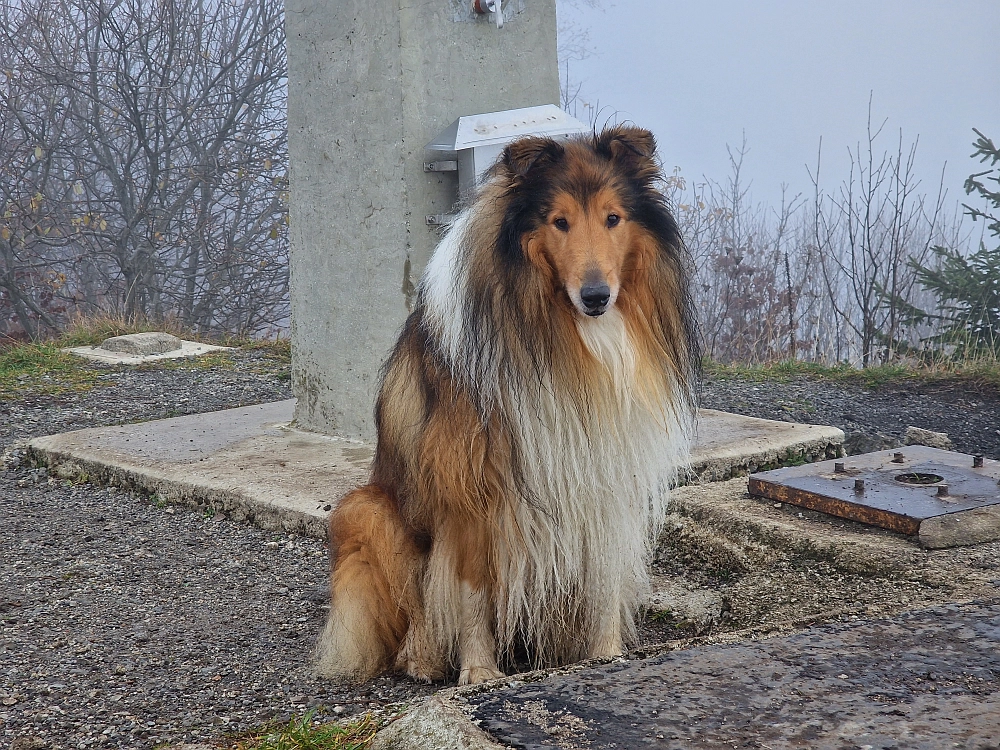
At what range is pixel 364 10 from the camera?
4.85 meters

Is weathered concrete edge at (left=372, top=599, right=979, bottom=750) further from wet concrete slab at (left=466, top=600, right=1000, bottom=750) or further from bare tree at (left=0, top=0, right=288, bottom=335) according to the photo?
bare tree at (left=0, top=0, right=288, bottom=335)

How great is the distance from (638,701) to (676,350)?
113 cm

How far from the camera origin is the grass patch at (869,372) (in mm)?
6973

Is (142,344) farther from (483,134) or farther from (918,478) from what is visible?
(918,478)

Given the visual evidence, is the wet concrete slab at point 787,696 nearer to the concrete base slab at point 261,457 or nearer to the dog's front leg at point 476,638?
the dog's front leg at point 476,638

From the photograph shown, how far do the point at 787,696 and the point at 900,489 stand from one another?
1.64m

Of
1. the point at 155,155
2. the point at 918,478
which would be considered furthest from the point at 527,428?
the point at 155,155

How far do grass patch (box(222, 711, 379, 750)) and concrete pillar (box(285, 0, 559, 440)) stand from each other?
9.19 ft

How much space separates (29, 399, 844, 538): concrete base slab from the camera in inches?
179

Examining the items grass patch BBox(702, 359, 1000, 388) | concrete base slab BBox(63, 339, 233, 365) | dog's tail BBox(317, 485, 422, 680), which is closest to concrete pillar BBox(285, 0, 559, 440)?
dog's tail BBox(317, 485, 422, 680)

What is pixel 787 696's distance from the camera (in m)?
1.99

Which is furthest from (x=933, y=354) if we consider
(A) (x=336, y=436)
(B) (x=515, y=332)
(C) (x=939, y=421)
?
(B) (x=515, y=332)

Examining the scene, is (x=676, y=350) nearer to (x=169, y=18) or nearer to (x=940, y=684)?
(x=940, y=684)

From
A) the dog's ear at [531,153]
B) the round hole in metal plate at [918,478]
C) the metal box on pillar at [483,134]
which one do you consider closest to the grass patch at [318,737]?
the dog's ear at [531,153]
